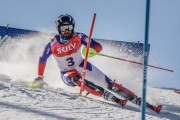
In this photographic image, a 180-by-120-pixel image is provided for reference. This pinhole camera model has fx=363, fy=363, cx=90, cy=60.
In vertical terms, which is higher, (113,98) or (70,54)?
(70,54)

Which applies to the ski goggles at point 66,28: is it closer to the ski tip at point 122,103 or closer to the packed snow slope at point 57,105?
the packed snow slope at point 57,105

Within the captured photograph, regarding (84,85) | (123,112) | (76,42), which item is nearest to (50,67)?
(76,42)

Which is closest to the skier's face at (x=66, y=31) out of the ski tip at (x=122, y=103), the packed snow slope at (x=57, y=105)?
the packed snow slope at (x=57, y=105)

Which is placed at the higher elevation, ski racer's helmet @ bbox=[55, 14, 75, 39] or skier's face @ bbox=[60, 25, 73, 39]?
ski racer's helmet @ bbox=[55, 14, 75, 39]

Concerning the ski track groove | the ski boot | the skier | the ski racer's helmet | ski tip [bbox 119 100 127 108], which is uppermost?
the ski racer's helmet

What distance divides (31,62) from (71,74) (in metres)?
4.95

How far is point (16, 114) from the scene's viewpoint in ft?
13.9

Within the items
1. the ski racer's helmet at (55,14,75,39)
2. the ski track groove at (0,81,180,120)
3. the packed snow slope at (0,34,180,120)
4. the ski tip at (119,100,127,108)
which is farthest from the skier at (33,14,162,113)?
the ski track groove at (0,81,180,120)

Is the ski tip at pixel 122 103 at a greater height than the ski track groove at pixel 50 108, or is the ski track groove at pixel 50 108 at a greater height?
the ski tip at pixel 122 103

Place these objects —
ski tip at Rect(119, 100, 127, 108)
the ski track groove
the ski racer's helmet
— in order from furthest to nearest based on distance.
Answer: the ski racer's helmet
ski tip at Rect(119, 100, 127, 108)
the ski track groove

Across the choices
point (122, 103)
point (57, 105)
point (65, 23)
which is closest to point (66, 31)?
point (65, 23)

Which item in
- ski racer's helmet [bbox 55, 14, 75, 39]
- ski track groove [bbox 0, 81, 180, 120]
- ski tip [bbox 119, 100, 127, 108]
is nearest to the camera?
ski track groove [bbox 0, 81, 180, 120]

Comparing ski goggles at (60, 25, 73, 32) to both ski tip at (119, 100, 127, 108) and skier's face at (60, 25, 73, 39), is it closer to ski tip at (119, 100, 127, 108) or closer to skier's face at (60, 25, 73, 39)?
skier's face at (60, 25, 73, 39)

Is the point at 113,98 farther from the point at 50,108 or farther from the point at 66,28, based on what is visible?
the point at 66,28
